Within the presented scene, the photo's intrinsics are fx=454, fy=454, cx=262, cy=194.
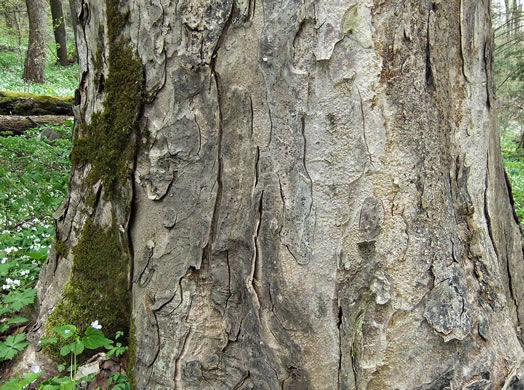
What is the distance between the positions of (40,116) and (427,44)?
8684 mm

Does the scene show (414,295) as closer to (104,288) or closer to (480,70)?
(480,70)

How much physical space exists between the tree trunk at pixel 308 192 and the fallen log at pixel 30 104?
7505 millimetres

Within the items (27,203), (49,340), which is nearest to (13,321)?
(49,340)

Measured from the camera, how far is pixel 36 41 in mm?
14289

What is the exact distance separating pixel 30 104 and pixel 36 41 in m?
6.43

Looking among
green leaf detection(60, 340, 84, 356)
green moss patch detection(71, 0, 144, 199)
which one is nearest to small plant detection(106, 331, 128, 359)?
green leaf detection(60, 340, 84, 356)

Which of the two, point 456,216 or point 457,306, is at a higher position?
point 456,216

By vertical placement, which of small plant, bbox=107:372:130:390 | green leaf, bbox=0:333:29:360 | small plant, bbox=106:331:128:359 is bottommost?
small plant, bbox=107:372:130:390

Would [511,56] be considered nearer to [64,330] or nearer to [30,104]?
[30,104]

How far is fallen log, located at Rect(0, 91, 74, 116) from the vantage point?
29.3 ft

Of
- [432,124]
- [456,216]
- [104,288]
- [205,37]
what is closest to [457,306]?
[456,216]

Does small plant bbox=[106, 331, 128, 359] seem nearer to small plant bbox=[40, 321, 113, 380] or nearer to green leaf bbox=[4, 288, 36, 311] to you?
small plant bbox=[40, 321, 113, 380]

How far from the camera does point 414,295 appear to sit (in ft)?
5.13

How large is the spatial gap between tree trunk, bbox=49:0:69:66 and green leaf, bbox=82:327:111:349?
17629 mm
